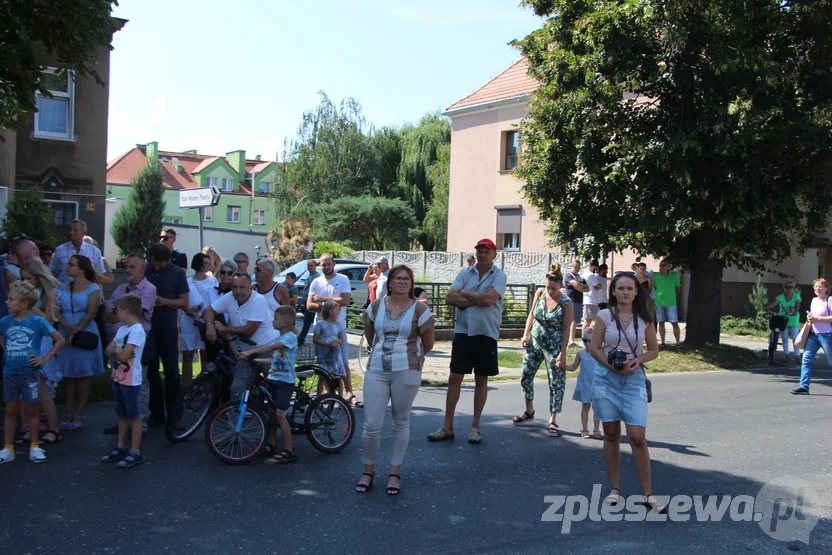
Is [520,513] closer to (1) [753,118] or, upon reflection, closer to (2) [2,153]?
(1) [753,118]

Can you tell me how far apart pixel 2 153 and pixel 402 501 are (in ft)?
50.0

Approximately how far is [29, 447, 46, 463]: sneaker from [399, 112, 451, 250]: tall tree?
47.1 metres

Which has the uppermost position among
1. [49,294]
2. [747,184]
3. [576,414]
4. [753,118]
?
[753,118]

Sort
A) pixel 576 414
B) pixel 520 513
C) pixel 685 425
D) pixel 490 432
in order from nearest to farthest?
pixel 520 513 → pixel 490 432 → pixel 685 425 → pixel 576 414

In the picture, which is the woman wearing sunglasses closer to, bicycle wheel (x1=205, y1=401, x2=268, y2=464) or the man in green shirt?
the man in green shirt

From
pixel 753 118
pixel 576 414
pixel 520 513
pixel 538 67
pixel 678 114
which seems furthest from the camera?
pixel 538 67

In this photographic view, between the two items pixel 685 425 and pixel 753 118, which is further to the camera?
pixel 753 118

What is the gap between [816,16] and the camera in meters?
14.8

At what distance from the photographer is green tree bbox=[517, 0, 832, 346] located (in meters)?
14.9

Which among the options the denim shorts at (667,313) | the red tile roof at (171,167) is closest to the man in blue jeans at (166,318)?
the denim shorts at (667,313)

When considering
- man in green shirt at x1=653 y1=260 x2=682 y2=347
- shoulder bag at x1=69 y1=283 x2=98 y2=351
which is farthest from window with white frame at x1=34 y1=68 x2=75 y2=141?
man in green shirt at x1=653 y1=260 x2=682 y2=347

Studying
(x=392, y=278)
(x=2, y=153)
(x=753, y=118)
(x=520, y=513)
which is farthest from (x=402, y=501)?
(x=2, y=153)

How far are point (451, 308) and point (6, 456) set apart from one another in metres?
13.0

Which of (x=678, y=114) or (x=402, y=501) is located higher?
(x=678, y=114)
